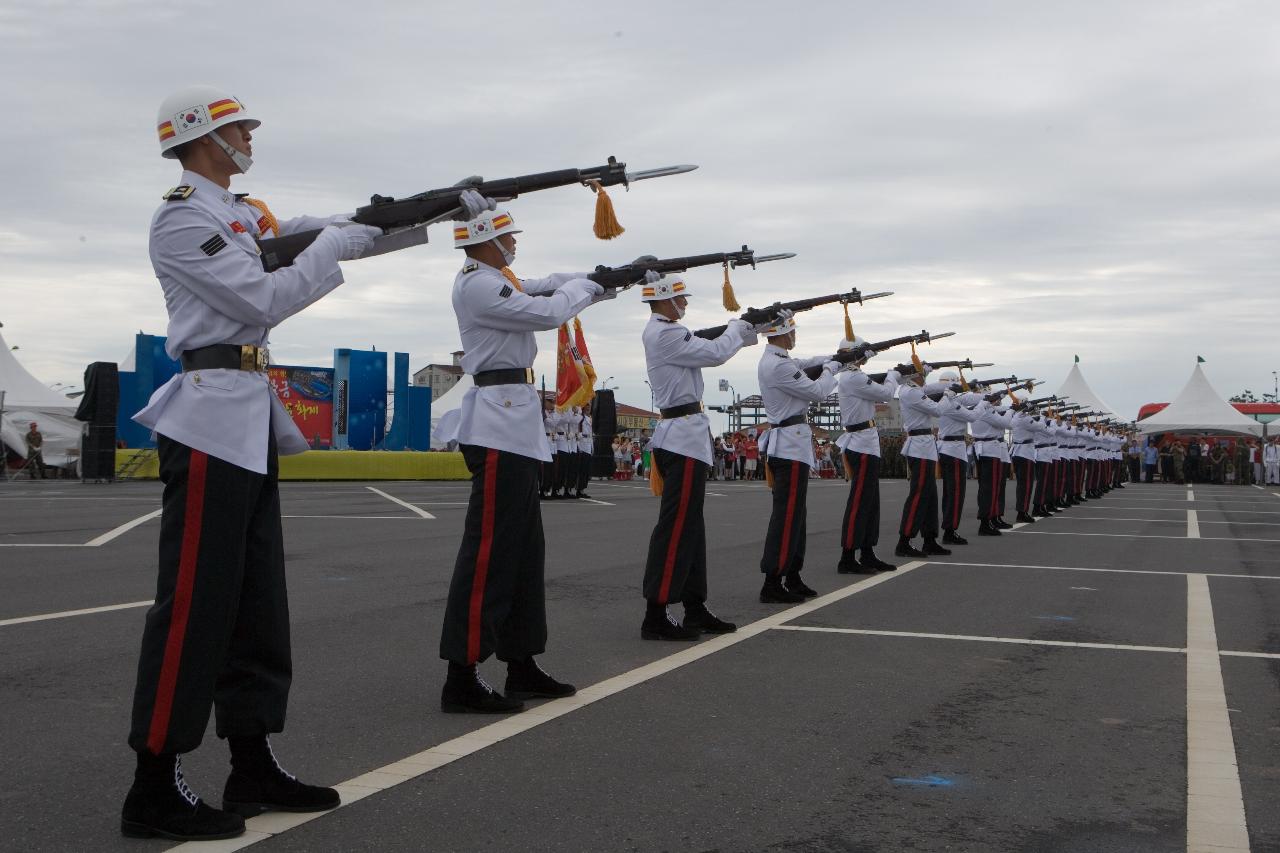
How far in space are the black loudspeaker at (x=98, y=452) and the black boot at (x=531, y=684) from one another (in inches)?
1002

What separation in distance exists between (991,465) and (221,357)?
46.4ft

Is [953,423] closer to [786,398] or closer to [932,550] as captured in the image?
[932,550]

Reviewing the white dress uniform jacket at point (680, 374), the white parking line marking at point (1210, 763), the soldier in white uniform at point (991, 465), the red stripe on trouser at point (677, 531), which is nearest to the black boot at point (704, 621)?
the red stripe on trouser at point (677, 531)

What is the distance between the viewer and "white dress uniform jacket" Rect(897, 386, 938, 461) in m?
13.3

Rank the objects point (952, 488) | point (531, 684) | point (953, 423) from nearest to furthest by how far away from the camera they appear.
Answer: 1. point (531, 684)
2. point (952, 488)
3. point (953, 423)

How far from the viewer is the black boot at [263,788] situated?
374 centimetres

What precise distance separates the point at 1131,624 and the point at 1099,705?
271 centimetres

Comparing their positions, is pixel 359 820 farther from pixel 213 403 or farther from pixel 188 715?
pixel 213 403

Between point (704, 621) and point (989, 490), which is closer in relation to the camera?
point (704, 621)

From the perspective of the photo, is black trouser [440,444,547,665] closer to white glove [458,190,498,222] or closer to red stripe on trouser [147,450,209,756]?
white glove [458,190,498,222]

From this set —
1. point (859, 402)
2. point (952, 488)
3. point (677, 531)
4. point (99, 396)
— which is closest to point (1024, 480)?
point (952, 488)

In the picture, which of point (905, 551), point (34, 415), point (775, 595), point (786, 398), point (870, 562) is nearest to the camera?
point (775, 595)

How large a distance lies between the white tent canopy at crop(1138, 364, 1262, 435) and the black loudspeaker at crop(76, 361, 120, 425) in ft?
125

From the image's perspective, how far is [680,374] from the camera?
24.8 feet
